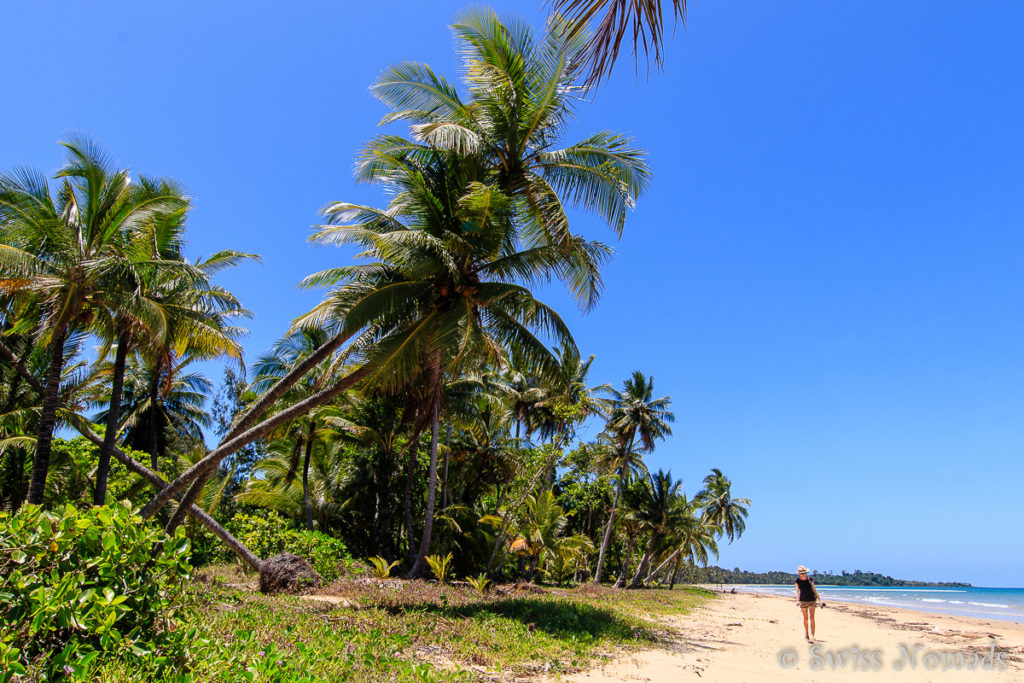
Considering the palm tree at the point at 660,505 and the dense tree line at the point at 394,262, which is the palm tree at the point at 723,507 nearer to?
the palm tree at the point at 660,505

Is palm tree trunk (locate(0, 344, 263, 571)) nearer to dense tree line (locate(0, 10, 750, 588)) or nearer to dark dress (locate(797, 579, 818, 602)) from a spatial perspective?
dense tree line (locate(0, 10, 750, 588))

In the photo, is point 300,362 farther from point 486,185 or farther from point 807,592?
point 807,592

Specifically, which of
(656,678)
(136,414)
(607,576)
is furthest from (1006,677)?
(607,576)

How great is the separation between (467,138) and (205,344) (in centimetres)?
629

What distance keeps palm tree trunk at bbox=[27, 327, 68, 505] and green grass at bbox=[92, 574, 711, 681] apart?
10.4 ft

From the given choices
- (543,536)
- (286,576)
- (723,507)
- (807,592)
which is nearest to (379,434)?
(543,536)

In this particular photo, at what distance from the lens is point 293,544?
15344 mm

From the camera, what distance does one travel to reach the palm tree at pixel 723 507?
5341cm

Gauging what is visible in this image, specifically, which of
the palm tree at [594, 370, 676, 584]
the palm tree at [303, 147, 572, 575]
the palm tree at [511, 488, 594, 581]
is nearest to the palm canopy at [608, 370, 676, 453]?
the palm tree at [594, 370, 676, 584]

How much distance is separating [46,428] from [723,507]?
5312 centimetres

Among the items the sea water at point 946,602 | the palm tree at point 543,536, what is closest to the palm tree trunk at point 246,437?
the palm tree at point 543,536

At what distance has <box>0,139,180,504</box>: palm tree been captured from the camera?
9.48 m

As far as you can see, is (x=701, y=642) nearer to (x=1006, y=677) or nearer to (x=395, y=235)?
(x=1006, y=677)

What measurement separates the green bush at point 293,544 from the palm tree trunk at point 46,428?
604 cm
